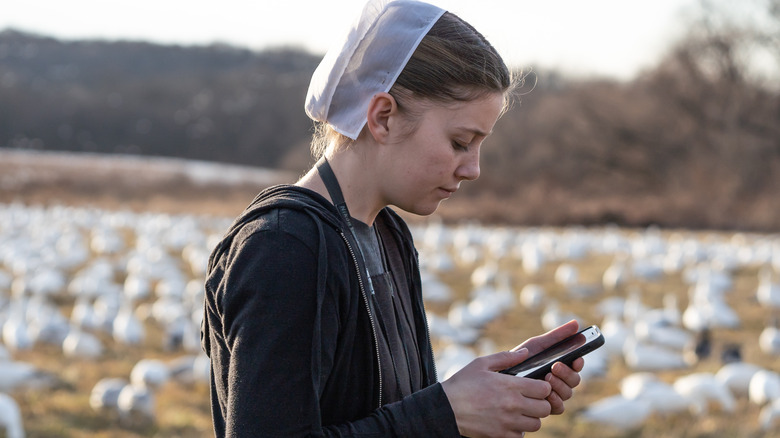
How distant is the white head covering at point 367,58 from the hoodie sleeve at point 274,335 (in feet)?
0.94

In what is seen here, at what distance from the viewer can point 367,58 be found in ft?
4.63

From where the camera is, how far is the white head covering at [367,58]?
1.39 m

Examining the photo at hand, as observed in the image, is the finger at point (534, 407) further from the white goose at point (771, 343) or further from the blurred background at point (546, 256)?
the white goose at point (771, 343)

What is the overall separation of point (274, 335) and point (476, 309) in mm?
8723

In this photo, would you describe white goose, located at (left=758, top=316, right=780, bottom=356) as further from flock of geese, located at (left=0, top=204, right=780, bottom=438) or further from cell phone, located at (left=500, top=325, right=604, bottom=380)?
cell phone, located at (left=500, top=325, right=604, bottom=380)

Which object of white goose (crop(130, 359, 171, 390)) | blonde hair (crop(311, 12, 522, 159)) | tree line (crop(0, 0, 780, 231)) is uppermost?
tree line (crop(0, 0, 780, 231))

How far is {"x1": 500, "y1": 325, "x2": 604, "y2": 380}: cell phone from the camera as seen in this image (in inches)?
56.8

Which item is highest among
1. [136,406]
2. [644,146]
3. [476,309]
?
[644,146]

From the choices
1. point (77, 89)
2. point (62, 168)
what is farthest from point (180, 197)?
point (77, 89)

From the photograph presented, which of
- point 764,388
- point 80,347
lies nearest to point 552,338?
point 764,388

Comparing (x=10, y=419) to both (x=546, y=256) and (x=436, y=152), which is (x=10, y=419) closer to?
(x=436, y=152)

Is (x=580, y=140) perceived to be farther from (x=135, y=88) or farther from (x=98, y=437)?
(x=135, y=88)

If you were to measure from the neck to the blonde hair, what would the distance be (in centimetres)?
13

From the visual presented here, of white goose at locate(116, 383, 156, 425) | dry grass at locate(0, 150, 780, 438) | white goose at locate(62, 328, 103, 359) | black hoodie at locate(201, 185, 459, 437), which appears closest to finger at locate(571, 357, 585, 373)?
black hoodie at locate(201, 185, 459, 437)
